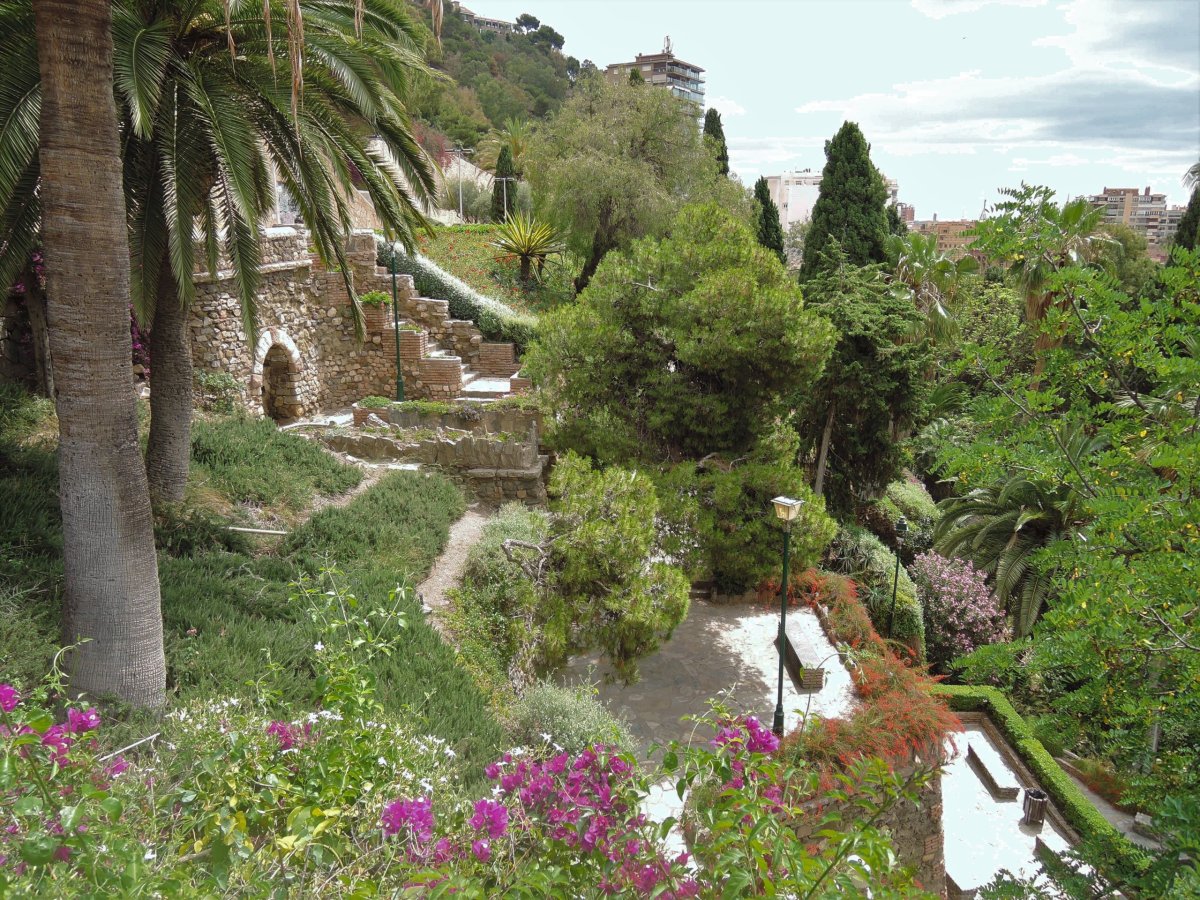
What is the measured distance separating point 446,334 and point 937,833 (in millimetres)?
14598

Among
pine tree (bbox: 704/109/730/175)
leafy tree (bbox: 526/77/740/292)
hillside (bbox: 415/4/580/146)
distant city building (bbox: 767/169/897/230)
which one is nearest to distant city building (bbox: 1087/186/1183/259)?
distant city building (bbox: 767/169/897/230)

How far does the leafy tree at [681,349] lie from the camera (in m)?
9.71

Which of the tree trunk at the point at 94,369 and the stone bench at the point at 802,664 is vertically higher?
the tree trunk at the point at 94,369

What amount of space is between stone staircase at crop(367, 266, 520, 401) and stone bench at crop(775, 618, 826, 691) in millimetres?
8401

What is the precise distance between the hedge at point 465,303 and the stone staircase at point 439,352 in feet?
1.04

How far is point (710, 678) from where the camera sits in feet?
32.8

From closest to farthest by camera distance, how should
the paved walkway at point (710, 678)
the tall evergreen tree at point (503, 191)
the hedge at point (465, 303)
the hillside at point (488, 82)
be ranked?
1. the paved walkway at point (710, 678)
2. the hedge at point (465, 303)
3. the tall evergreen tree at point (503, 191)
4. the hillside at point (488, 82)

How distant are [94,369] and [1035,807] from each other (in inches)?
435

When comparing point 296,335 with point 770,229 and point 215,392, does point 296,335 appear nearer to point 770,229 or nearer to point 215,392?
point 215,392

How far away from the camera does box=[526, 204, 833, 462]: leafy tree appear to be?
31.9ft

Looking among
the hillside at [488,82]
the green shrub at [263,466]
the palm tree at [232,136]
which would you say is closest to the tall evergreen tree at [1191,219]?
the palm tree at [232,136]

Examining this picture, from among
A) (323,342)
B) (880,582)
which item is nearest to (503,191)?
(323,342)

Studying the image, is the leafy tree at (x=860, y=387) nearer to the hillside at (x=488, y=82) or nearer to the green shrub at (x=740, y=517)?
the green shrub at (x=740, y=517)

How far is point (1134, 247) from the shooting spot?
1259 inches
